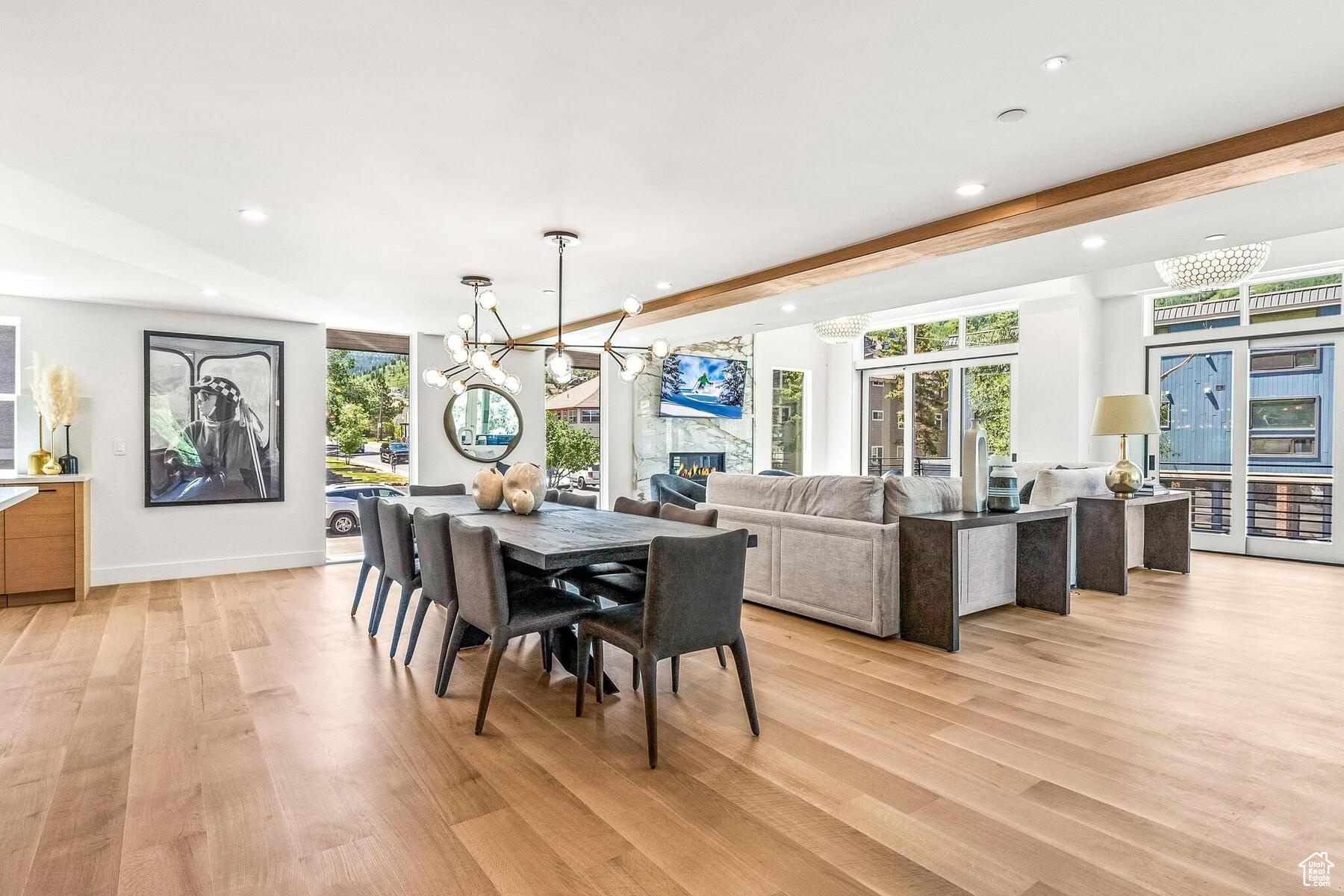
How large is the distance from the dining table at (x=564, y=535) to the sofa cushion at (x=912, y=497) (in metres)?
1.21

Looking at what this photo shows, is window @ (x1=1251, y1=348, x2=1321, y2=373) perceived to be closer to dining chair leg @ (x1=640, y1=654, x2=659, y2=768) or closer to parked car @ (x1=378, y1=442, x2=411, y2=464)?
dining chair leg @ (x1=640, y1=654, x2=659, y2=768)

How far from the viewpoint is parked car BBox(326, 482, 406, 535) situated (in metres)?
6.79

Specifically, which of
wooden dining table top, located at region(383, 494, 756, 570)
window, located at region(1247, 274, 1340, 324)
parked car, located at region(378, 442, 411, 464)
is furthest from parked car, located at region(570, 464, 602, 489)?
window, located at region(1247, 274, 1340, 324)

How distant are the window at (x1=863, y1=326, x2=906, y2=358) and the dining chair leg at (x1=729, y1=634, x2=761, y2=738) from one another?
23.8 ft

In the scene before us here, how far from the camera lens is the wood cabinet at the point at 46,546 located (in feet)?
16.2

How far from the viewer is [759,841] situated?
6.77ft

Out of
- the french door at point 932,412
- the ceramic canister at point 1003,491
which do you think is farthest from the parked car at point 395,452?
the french door at point 932,412

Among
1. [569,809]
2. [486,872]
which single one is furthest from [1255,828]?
[486,872]

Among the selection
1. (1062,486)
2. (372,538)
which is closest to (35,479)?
(372,538)

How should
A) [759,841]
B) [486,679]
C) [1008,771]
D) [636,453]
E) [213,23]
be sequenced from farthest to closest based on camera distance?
[636,453]
[486,679]
[1008,771]
[759,841]
[213,23]

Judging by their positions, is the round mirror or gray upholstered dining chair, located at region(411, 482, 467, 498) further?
the round mirror

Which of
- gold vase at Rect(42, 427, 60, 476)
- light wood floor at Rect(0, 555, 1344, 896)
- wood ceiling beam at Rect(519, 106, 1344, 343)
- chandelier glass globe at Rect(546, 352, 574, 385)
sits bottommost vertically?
light wood floor at Rect(0, 555, 1344, 896)

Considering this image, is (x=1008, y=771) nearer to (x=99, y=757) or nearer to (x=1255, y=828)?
(x=1255, y=828)

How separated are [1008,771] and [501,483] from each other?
309 cm
